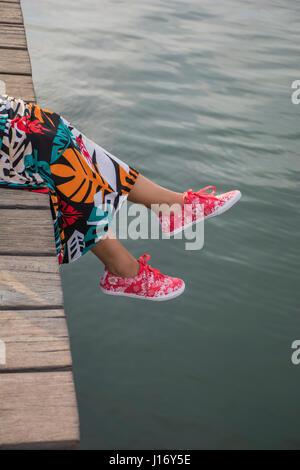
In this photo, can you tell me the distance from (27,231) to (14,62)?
1.27m

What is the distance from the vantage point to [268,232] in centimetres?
248

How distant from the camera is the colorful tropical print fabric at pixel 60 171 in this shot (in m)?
1.42

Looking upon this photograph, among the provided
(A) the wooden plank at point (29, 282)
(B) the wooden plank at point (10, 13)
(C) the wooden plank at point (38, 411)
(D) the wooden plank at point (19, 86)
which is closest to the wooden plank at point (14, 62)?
(D) the wooden plank at point (19, 86)

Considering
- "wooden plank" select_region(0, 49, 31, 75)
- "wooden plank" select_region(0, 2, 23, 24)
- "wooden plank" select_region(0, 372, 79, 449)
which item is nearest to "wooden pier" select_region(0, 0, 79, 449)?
"wooden plank" select_region(0, 372, 79, 449)

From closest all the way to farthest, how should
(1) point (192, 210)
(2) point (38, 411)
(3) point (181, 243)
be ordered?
(2) point (38, 411) → (1) point (192, 210) → (3) point (181, 243)

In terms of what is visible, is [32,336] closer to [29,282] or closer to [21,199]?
[29,282]

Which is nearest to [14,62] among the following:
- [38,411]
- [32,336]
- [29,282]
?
[29,282]

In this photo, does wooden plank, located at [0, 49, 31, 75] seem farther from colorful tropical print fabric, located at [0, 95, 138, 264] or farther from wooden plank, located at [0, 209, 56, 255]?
wooden plank, located at [0, 209, 56, 255]

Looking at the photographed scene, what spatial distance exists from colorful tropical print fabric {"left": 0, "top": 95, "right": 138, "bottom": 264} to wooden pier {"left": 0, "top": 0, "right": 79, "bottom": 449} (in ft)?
0.24

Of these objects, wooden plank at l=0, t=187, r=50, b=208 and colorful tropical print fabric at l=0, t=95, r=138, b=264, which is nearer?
colorful tropical print fabric at l=0, t=95, r=138, b=264

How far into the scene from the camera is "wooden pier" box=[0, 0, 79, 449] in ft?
3.06

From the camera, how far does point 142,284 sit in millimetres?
1737

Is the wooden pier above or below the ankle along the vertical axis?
above

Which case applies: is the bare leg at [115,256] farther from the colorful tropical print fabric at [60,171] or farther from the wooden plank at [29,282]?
the wooden plank at [29,282]
